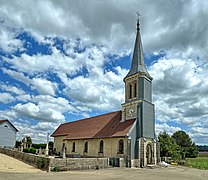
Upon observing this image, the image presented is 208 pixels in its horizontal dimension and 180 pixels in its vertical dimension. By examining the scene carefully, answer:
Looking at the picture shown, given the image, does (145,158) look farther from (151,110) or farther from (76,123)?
(76,123)

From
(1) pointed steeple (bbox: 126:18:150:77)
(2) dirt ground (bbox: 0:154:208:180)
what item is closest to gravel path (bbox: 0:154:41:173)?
(2) dirt ground (bbox: 0:154:208:180)

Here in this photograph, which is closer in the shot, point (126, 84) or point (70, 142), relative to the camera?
point (126, 84)

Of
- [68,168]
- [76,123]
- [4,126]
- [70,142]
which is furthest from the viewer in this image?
[4,126]

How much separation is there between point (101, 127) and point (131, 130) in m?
7.13

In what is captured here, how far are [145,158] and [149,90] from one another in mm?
9374

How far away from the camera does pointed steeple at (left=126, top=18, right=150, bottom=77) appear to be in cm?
3200

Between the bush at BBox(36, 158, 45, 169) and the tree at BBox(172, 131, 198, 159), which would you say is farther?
the tree at BBox(172, 131, 198, 159)

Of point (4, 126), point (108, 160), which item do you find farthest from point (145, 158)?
point (4, 126)

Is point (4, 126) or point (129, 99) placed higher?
point (129, 99)

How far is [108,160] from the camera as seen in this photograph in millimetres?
23812

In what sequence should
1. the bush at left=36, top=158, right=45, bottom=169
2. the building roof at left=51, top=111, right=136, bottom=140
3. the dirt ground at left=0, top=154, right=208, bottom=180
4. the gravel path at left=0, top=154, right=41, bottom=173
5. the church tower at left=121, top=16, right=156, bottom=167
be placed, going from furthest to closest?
the building roof at left=51, top=111, right=136, bottom=140 < the church tower at left=121, top=16, right=156, bottom=167 < the bush at left=36, top=158, right=45, bottom=169 < the gravel path at left=0, top=154, right=41, bottom=173 < the dirt ground at left=0, top=154, right=208, bottom=180

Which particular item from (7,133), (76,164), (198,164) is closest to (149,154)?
(198,164)

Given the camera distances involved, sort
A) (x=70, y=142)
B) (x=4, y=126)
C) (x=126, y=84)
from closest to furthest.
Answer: (x=126, y=84)
(x=70, y=142)
(x=4, y=126)

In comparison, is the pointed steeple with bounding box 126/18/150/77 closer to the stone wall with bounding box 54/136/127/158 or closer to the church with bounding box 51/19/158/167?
the church with bounding box 51/19/158/167
